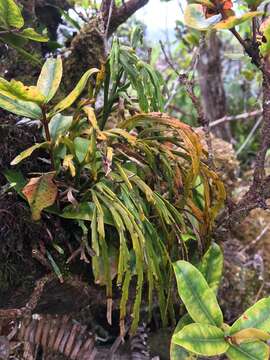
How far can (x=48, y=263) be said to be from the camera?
40.8 inches

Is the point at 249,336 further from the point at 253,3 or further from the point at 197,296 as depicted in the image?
the point at 253,3

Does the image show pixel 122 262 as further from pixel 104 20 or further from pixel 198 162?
pixel 104 20

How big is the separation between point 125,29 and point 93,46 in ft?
4.58

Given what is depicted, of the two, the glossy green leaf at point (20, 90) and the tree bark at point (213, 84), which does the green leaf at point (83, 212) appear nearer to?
the glossy green leaf at point (20, 90)

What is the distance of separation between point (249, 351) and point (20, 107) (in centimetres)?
66

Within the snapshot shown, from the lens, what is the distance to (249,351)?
3.01ft

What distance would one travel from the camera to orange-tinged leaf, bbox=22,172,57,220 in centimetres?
97

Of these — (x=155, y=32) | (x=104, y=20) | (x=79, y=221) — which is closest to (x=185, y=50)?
(x=155, y=32)

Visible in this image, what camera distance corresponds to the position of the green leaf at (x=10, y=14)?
1066 mm

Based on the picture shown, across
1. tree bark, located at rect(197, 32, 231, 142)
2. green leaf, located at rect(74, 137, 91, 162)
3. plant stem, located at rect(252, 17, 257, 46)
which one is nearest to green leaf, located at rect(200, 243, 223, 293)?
green leaf, located at rect(74, 137, 91, 162)

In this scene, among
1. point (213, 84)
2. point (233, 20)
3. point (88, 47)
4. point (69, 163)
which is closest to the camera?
point (233, 20)

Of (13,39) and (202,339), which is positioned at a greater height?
(13,39)

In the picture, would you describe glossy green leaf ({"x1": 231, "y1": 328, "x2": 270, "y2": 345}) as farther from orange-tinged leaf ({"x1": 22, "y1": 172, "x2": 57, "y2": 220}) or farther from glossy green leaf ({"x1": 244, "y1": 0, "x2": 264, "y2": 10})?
glossy green leaf ({"x1": 244, "y1": 0, "x2": 264, "y2": 10})

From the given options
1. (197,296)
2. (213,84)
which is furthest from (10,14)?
(213,84)
